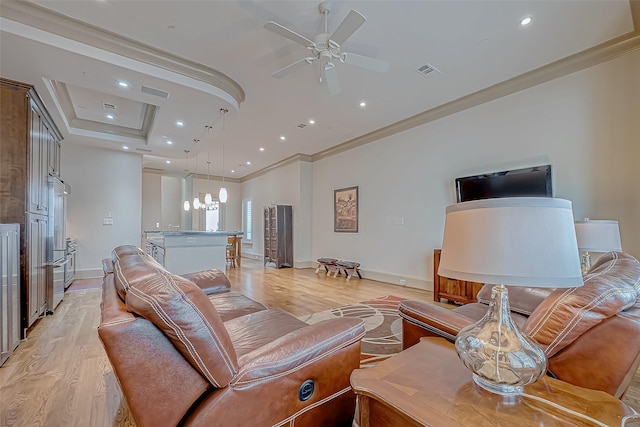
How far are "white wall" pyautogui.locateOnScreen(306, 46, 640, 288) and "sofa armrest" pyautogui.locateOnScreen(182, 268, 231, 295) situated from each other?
11.2 ft

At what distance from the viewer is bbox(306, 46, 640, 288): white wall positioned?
2.99 metres

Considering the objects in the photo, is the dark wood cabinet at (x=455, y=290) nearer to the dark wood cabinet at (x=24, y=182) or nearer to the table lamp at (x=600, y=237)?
the table lamp at (x=600, y=237)

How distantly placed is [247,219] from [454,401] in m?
9.91

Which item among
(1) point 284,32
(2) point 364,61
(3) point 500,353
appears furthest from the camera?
(2) point 364,61

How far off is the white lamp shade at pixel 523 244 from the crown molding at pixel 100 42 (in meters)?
3.61

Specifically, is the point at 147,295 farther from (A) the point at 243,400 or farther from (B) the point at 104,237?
(B) the point at 104,237

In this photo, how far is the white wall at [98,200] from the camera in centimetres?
561

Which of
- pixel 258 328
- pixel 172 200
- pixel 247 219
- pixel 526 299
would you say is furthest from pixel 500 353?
pixel 172 200

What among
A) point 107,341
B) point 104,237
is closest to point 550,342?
point 107,341

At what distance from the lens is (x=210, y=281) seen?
2.62 meters

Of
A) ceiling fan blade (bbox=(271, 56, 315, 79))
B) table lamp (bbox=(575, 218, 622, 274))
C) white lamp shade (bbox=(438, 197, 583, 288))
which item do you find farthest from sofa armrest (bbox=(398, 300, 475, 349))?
ceiling fan blade (bbox=(271, 56, 315, 79))

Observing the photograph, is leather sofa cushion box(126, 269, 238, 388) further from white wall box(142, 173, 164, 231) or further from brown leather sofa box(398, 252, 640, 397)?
white wall box(142, 173, 164, 231)

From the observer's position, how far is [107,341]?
2.79 feet

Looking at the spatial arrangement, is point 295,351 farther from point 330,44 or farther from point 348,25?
point 330,44
